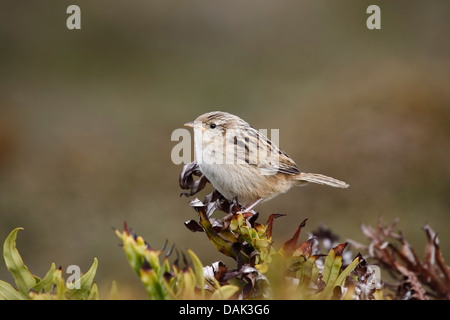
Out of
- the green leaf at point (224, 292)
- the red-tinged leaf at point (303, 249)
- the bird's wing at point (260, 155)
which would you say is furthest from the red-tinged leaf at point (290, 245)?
the bird's wing at point (260, 155)

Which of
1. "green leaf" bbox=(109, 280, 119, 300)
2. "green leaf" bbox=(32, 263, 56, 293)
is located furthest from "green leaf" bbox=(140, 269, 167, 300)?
"green leaf" bbox=(32, 263, 56, 293)

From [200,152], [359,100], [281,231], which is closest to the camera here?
[200,152]

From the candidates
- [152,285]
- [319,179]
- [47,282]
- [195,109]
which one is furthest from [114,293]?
[195,109]

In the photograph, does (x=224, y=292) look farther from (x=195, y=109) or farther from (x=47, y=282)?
(x=195, y=109)

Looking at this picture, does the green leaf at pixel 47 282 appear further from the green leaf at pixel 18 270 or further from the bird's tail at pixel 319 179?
the bird's tail at pixel 319 179
